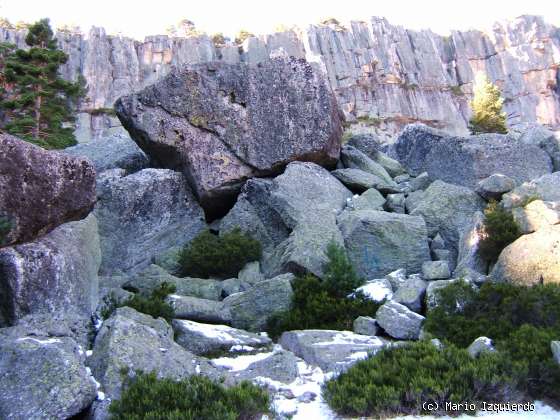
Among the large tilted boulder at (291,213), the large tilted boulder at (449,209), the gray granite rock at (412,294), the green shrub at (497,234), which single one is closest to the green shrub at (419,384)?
the gray granite rock at (412,294)

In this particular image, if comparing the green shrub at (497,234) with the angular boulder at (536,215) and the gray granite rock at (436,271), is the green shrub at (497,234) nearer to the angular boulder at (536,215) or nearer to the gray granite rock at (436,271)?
the angular boulder at (536,215)

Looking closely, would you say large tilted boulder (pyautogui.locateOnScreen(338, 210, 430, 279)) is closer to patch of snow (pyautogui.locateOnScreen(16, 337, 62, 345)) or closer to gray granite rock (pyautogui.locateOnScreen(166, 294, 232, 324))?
gray granite rock (pyautogui.locateOnScreen(166, 294, 232, 324))

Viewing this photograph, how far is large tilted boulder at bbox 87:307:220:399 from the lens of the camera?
700cm

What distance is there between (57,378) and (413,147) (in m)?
14.7

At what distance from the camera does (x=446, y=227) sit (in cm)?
1441

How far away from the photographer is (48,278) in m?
9.90

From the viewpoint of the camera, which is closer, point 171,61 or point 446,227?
point 446,227

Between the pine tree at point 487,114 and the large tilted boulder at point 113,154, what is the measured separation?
52.7ft

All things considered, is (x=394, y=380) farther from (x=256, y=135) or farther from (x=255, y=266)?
(x=256, y=135)

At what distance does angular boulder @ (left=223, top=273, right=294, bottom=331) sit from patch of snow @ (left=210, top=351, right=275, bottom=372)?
163 centimetres

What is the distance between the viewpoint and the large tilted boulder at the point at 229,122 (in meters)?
15.9

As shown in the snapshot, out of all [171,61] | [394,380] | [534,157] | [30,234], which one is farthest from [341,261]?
[171,61]

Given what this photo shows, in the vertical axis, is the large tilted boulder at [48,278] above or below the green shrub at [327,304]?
above

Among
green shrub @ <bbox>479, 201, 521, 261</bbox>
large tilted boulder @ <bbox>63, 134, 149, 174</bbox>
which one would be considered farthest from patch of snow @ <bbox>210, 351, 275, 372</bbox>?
large tilted boulder @ <bbox>63, 134, 149, 174</bbox>
